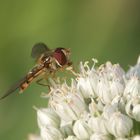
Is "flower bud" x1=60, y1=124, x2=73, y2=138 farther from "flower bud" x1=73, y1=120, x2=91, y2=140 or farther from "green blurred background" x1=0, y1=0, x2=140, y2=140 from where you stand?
"green blurred background" x1=0, y1=0, x2=140, y2=140

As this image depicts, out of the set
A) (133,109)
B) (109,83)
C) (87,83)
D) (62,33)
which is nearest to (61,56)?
(87,83)

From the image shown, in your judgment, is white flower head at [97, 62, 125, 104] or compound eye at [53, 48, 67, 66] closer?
white flower head at [97, 62, 125, 104]

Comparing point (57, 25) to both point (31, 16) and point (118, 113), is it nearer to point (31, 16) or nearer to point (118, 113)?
point (31, 16)

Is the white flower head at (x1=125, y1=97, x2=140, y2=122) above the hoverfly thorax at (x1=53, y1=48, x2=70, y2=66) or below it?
below

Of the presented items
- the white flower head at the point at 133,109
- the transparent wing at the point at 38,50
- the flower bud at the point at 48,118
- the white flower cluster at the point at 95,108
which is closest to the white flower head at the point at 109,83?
the white flower cluster at the point at 95,108

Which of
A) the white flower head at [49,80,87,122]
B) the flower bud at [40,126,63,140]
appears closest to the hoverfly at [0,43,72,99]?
the white flower head at [49,80,87,122]

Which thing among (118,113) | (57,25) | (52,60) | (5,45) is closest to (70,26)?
(57,25)

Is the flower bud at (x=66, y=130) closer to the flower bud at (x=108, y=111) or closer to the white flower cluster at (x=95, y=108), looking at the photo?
the white flower cluster at (x=95, y=108)

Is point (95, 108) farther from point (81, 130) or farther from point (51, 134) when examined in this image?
point (51, 134)
